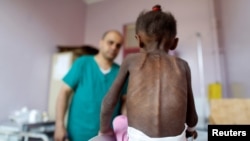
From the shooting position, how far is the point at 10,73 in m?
1.32

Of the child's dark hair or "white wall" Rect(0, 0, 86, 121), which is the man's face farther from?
"white wall" Rect(0, 0, 86, 121)

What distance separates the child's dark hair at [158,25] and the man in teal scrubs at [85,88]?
0.36 metres

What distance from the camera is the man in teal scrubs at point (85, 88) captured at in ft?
2.32

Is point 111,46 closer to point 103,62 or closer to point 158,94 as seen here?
point 103,62

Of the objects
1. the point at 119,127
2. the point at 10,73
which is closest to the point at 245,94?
the point at 119,127

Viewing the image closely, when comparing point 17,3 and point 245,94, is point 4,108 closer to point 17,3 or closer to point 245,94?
point 17,3

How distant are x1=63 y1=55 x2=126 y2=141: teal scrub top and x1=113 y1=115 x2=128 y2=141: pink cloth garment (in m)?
0.31

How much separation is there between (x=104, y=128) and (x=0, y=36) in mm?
1249

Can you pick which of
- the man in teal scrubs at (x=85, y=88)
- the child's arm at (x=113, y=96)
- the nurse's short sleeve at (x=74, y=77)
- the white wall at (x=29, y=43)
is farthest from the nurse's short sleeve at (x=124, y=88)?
the white wall at (x=29, y=43)

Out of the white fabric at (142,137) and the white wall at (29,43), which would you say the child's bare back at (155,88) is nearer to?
the white fabric at (142,137)

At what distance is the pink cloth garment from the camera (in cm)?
37

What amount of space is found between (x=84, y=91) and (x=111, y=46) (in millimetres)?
220

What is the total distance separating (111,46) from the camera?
2.62 feet

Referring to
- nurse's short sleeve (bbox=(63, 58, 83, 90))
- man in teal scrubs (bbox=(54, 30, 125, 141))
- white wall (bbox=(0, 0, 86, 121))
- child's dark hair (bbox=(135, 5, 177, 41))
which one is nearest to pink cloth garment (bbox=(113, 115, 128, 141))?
child's dark hair (bbox=(135, 5, 177, 41))
